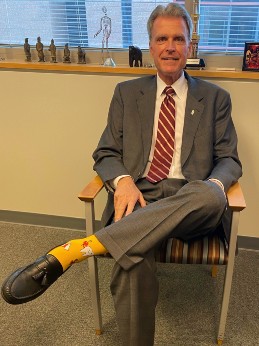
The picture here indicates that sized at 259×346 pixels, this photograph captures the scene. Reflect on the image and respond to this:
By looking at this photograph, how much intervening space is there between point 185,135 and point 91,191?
1.63ft

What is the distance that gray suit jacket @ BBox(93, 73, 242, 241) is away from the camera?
1517 mm

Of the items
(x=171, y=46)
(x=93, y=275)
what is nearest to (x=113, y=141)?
(x=171, y=46)

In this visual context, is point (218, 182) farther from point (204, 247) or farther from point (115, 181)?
point (115, 181)

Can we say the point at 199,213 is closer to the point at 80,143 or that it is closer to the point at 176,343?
the point at 176,343

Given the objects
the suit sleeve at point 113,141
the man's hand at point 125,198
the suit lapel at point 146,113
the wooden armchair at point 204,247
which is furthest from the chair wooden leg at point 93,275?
the suit lapel at point 146,113

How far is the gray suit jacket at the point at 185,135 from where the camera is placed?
4.98ft

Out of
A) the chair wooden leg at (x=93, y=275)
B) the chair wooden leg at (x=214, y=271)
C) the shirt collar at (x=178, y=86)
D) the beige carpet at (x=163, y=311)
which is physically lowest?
the beige carpet at (x=163, y=311)

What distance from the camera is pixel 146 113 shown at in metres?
1.57

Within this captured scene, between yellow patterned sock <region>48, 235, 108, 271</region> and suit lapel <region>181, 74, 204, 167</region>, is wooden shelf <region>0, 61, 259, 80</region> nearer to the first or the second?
suit lapel <region>181, 74, 204, 167</region>

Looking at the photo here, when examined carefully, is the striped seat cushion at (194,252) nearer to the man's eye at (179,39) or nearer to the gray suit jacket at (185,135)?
the gray suit jacket at (185,135)

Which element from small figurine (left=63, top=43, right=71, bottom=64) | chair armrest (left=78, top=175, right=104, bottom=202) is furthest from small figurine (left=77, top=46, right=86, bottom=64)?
chair armrest (left=78, top=175, right=104, bottom=202)

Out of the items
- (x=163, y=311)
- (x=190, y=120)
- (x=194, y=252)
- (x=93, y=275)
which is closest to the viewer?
(x=194, y=252)

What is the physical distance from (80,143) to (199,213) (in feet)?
3.57

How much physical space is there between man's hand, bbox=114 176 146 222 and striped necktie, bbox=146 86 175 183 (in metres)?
0.15
